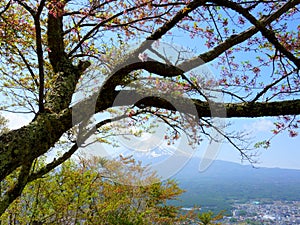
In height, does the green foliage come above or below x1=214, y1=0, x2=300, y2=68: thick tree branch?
below

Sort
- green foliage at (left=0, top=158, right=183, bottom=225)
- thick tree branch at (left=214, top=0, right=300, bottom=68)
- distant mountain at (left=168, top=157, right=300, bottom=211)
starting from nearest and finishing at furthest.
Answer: thick tree branch at (left=214, top=0, right=300, bottom=68) → green foliage at (left=0, top=158, right=183, bottom=225) → distant mountain at (left=168, top=157, right=300, bottom=211)

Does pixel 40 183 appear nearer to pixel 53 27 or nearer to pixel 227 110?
pixel 53 27

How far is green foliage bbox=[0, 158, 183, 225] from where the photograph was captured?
17.5 ft

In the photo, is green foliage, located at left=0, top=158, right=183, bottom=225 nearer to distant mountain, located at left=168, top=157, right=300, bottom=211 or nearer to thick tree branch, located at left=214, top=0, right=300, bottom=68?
thick tree branch, located at left=214, top=0, right=300, bottom=68

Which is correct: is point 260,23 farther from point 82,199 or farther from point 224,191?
point 224,191

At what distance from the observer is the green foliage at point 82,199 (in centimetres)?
533

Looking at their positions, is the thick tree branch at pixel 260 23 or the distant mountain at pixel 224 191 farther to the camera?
the distant mountain at pixel 224 191

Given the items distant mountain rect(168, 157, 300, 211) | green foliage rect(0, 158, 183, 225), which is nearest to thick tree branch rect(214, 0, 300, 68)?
green foliage rect(0, 158, 183, 225)

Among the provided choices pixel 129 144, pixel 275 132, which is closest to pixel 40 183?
pixel 129 144

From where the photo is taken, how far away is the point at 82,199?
541cm

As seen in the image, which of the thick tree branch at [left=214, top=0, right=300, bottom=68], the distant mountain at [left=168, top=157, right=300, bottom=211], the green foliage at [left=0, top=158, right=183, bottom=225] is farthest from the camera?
the distant mountain at [left=168, top=157, right=300, bottom=211]

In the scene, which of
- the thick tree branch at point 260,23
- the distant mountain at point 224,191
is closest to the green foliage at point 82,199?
the thick tree branch at point 260,23

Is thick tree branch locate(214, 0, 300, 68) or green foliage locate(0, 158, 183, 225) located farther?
→ green foliage locate(0, 158, 183, 225)

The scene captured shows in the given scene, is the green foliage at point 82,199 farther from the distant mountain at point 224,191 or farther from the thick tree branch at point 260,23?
the distant mountain at point 224,191
